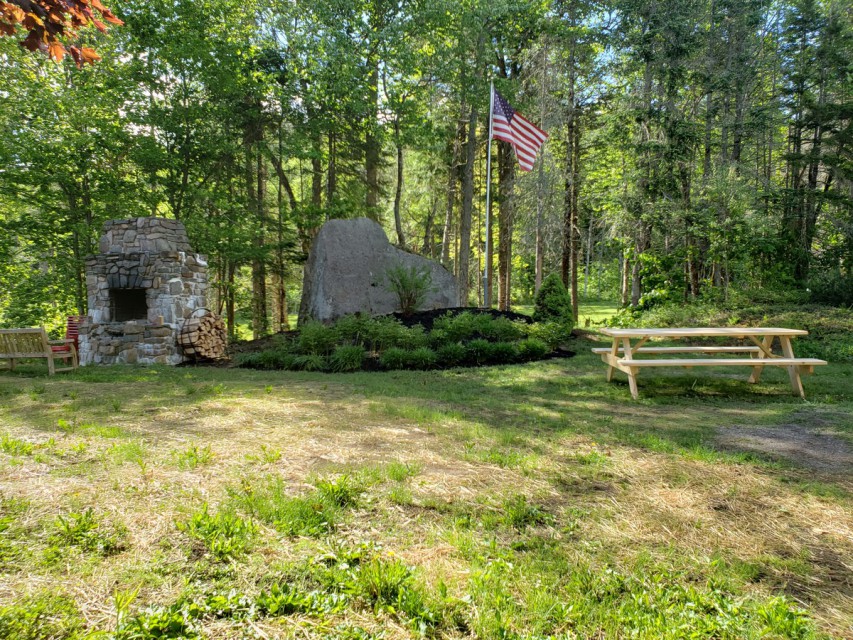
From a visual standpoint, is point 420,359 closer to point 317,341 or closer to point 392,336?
point 392,336

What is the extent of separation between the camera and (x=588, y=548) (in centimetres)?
→ 206

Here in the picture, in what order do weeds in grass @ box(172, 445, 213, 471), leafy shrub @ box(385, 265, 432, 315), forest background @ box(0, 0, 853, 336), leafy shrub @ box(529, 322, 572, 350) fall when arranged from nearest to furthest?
weeds in grass @ box(172, 445, 213, 471) < leafy shrub @ box(529, 322, 572, 350) < forest background @ box(0, 0, 853, 336) < leafy shrub @ box(385, 265, 432, 315)

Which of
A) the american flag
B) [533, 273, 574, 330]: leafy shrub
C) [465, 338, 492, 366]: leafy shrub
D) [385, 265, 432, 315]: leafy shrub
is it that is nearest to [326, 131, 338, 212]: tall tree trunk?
[385, 265, 432, 315]: leafy shrub

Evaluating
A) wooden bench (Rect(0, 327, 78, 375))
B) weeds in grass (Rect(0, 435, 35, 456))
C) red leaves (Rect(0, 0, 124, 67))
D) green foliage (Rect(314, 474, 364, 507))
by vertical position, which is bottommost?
green foliage (Rect(314, 474, 364, 507))

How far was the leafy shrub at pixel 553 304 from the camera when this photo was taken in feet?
31.4

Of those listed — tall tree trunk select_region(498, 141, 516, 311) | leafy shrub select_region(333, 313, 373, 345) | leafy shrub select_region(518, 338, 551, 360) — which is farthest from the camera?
tall tree trunk select_region(498, 141, 516, 311)

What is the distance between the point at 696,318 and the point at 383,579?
10106 mm

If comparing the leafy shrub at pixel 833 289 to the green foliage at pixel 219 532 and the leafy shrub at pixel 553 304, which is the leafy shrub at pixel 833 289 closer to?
the leafy shrub at pixel 553 304

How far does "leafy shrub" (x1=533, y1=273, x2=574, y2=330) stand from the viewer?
9.57 m

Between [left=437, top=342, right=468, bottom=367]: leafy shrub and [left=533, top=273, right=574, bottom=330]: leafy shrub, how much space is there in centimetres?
278

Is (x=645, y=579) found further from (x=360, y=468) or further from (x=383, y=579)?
(x=360, y=468)

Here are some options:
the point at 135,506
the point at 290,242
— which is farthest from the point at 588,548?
the point at 290,242

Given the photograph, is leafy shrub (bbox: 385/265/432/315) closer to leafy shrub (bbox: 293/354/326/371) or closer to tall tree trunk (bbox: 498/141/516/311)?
leafy shrub (bbox: 293/354/326/371)

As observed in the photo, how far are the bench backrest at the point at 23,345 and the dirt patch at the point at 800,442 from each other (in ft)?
28.1
